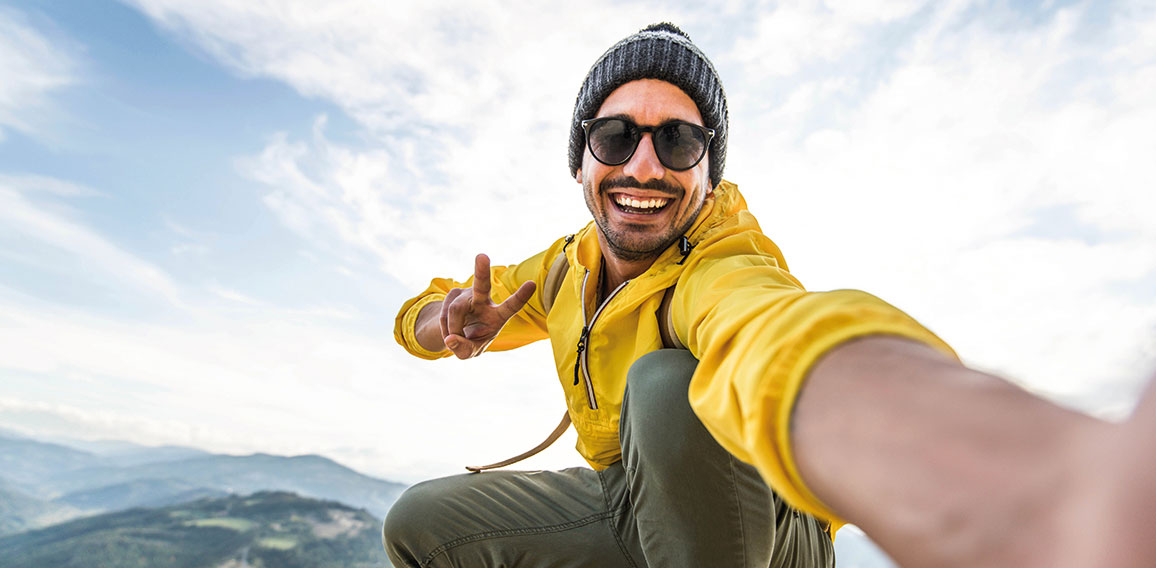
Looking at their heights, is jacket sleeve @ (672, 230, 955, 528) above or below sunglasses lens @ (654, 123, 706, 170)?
below

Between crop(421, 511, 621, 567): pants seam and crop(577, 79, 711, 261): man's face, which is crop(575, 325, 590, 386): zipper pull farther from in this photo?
crop(421, 511, 621, 567): pants seam

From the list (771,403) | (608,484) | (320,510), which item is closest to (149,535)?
(320,510)

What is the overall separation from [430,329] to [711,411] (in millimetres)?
1907

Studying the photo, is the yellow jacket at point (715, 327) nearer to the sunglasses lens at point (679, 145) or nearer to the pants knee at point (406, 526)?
the sunglasses lens at point (679, 145)

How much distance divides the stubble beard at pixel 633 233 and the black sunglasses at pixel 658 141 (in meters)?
0.07

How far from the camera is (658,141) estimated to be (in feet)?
7.18

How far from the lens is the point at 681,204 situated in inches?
83.8

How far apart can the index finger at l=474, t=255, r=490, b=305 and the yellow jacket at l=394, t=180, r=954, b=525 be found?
10.5 inches

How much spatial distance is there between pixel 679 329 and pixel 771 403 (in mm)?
992

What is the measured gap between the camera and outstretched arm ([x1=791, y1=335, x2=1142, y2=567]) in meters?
0.45

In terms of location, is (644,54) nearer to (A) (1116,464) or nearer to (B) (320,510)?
(A) (1116,464)

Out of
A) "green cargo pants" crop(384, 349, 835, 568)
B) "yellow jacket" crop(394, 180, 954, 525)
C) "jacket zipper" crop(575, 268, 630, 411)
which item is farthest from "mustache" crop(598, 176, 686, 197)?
"green cargo pants" crop(384, 349, 835, 568)

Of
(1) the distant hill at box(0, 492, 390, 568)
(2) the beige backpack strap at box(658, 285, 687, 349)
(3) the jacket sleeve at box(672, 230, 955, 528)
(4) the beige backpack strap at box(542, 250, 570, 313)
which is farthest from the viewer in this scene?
(1) the distant hill at box(0, 492, 390, 568)

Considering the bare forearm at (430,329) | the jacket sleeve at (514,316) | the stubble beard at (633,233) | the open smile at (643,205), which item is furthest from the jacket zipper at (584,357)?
the bare forearm at (430,329)
